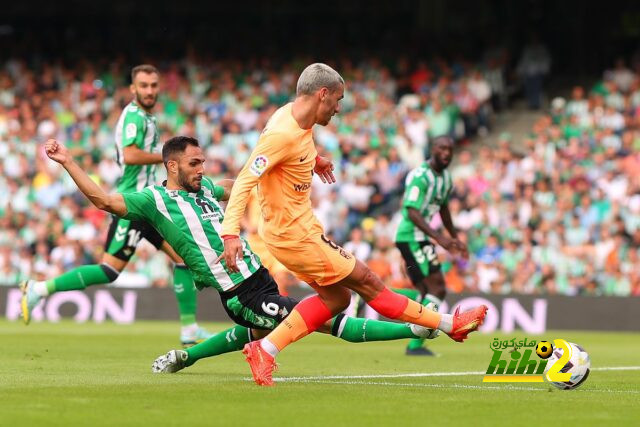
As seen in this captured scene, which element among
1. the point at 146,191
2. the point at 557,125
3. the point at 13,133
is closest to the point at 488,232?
the point at 557,125

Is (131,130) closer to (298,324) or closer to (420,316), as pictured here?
(298,324)

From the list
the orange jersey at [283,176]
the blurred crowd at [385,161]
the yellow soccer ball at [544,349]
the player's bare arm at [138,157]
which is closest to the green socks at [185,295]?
the player's bare arm at [138,157]

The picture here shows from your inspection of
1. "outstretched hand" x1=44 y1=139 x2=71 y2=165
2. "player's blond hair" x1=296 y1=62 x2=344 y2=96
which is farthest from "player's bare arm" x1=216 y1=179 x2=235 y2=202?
"outstretched hand" x1=44 y1=139 x2=71 y2=165

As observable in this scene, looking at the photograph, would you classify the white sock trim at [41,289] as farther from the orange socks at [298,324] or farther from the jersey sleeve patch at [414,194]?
the orange socks at [298,324]

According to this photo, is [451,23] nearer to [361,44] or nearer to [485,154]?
[361,44]

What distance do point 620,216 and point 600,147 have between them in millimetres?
2263

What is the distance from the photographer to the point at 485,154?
23375mm

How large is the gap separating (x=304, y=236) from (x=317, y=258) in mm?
178

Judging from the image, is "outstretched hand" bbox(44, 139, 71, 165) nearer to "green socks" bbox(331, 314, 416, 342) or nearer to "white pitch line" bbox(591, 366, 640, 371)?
"green socks" bbox(331, 314, 416, 342)

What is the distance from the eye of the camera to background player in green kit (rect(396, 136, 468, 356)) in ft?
44.6

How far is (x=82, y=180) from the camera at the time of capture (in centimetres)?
865

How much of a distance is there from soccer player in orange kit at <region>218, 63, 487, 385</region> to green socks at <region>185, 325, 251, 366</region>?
761 millimetres

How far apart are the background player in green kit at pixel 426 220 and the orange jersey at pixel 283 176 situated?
15.2 feet

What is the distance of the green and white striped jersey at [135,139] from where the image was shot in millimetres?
12680
